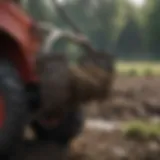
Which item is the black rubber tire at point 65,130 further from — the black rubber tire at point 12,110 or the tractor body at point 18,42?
the black rubber tire at point 12,110

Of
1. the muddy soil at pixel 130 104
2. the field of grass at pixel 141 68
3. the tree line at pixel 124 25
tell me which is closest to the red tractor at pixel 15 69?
the muddy soil at pixel 130 104

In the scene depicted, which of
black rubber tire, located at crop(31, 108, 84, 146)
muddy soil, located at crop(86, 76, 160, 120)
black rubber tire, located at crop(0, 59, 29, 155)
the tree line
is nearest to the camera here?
black rubber tire, located at crop(0, 59, 29, 155)

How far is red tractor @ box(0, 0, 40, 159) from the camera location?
5.04m

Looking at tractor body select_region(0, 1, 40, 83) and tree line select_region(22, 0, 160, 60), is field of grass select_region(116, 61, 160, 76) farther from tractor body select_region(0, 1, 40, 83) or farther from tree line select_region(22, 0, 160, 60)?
tractor body select_region(0, 1, 40, 83)

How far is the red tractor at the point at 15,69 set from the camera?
16.5ft

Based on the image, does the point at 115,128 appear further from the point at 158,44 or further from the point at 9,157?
the point at 158,44

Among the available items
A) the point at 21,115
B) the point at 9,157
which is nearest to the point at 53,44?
the point at 21,115

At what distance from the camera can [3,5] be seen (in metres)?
5.36

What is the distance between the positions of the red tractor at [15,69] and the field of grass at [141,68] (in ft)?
22.2

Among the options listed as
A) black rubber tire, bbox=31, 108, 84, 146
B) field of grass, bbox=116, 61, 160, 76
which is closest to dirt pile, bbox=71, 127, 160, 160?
black rubber tire, bbox=31, 108, 84, 146

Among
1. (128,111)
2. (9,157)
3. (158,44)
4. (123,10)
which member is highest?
(123,10)

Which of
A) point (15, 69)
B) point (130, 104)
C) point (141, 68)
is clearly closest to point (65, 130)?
point (15, 69)

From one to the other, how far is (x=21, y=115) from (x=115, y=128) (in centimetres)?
243

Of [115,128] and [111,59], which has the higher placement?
[115,128]
